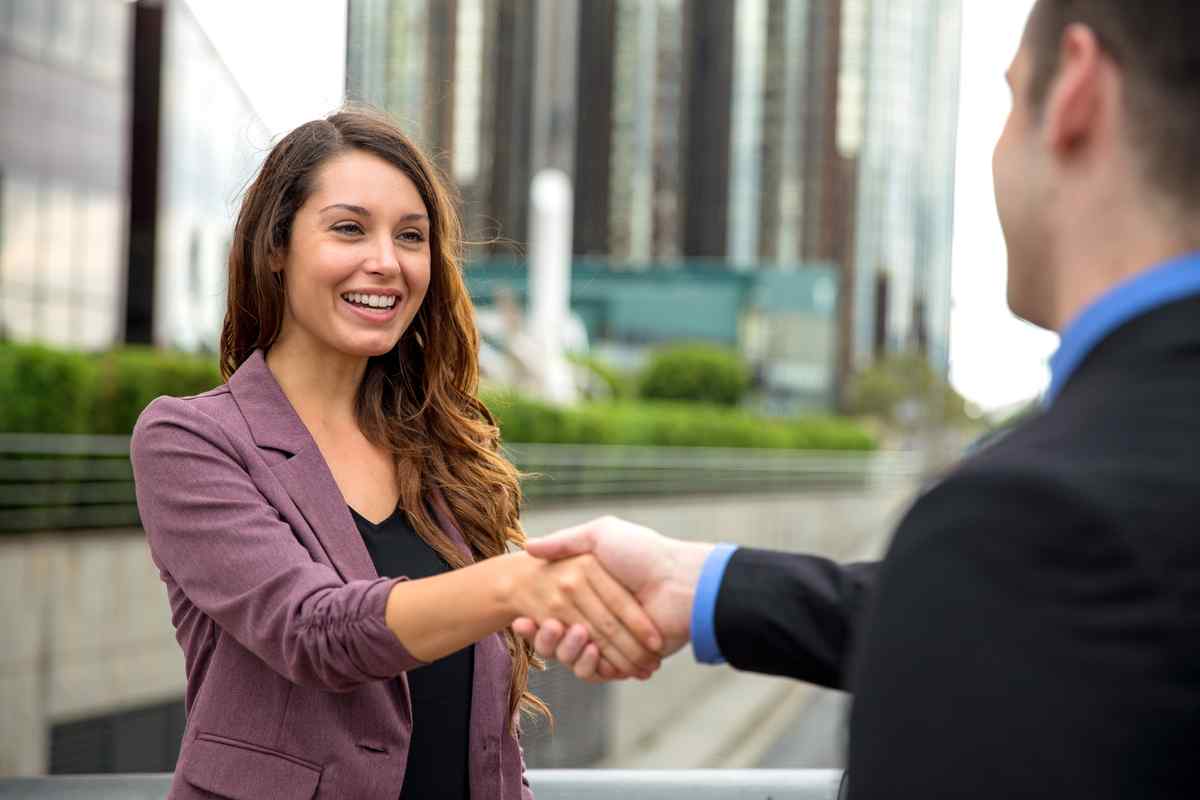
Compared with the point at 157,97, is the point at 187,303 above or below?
below

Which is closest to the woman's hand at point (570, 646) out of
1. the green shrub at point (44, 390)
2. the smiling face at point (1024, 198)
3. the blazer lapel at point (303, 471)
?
the blazer lapel at point (303, 471)

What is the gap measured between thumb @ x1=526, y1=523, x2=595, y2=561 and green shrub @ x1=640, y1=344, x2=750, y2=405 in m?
39.3

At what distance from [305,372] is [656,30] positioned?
8924 cm

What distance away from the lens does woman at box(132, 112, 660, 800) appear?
213 cm

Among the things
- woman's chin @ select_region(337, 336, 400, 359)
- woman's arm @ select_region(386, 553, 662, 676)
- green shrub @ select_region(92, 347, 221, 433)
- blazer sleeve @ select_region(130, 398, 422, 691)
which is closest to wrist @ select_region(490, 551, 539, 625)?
woman's arm @ select_region(386, 553, 662, 676)

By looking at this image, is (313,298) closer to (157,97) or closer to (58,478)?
(58,478)

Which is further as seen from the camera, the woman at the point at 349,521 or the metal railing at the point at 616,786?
the metal railing at the point at 616,786

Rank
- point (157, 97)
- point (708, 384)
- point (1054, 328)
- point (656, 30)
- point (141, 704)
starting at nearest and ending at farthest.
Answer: point (1054, 328), point (141, 704), point (157, 97), point (708, 384), point (656, 30)

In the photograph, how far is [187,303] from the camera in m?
29.0

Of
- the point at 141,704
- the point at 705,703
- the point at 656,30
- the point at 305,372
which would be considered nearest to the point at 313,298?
the point at 305,372

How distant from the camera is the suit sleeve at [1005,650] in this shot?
3.41 feet

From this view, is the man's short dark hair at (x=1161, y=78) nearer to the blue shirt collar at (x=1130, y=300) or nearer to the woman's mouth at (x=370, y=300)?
the blue shirt collar at (x=1130, y=300)

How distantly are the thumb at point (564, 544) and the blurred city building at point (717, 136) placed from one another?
6630 centimetres

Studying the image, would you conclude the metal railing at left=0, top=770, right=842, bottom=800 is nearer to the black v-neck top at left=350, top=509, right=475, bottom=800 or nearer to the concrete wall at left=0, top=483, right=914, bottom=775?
the black v-neck top at left=350, top=509, right=475, bottom=800
